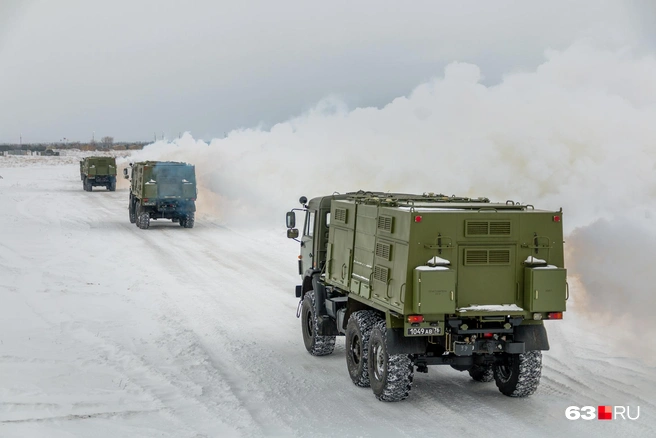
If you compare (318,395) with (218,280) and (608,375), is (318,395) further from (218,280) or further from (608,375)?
(218,280)

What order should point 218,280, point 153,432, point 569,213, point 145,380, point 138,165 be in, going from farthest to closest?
1. point 138,165
2. point 569,213
3. point 218,280
4. point 145,380
5. point 153,432

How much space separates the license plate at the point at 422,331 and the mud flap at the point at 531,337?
1237 mm

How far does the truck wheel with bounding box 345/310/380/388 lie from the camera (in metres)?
11.5

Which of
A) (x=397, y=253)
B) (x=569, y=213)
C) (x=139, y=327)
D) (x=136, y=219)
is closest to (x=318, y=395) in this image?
(x=397, y=253)

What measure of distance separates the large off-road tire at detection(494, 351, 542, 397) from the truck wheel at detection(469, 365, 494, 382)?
77cm

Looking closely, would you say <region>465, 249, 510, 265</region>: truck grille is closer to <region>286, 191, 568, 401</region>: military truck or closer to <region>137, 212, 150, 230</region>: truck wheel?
<region>286, 191, 568, 401</region>: military truck

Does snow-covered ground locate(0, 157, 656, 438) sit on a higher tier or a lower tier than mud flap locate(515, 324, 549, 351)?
lower

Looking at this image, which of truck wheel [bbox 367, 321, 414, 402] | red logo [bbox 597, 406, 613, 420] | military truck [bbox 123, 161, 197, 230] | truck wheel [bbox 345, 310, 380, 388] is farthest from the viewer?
military truck [bbox 123, 161, 197, 230]

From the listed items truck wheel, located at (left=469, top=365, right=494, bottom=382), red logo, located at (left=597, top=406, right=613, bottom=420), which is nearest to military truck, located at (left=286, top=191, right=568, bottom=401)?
truck wheel, located at (left=469, top=365, right=494, bottom=382)

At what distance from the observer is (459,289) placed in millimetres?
10344

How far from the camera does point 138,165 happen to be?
35.9m

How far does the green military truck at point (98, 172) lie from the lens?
196ft

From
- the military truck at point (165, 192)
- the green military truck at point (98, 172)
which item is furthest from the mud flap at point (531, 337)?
the green military truck at point (98, 172)

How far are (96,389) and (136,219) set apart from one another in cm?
2508
